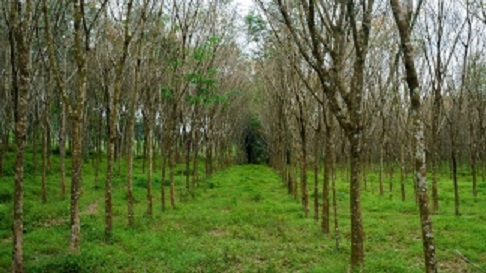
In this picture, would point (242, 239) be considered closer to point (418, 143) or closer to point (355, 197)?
point (355, 197)

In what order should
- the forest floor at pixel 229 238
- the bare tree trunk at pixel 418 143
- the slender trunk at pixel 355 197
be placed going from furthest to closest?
1. the forest floor at pixel 229 238
2. the slender trunk at pixel 355 197
3. the bare tree trunk at pixel 418 143

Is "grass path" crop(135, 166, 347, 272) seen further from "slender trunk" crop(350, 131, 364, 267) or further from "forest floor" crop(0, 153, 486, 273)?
"slender trunk" crop(350, 131, 364, 267)

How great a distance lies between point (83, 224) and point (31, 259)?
12.0 feet

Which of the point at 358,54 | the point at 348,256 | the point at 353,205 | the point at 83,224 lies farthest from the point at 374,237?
the point at 83,224

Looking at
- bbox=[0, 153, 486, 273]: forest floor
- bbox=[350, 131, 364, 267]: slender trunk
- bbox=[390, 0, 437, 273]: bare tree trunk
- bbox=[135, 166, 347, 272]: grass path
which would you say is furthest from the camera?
bbox=[135, 166, 347, 272]: grass path

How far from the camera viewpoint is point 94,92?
29891mm

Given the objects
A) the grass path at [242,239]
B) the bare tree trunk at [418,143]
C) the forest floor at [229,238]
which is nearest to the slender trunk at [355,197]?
the forest floor at [229,238]

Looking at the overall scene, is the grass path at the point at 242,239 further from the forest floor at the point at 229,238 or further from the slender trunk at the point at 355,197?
the slender trunk at the point at 355,197

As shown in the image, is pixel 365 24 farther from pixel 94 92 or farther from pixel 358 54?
pixel 94 92

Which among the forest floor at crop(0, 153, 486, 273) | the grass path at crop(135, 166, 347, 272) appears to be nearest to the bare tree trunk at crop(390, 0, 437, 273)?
the forest floor at crop(0, 153, 486, 273)

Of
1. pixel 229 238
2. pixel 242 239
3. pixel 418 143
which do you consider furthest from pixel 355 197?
pixel 229 238

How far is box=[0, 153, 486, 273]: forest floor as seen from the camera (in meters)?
10.5

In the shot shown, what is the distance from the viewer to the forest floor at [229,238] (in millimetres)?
10469

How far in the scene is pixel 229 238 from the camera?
13.8 meters
